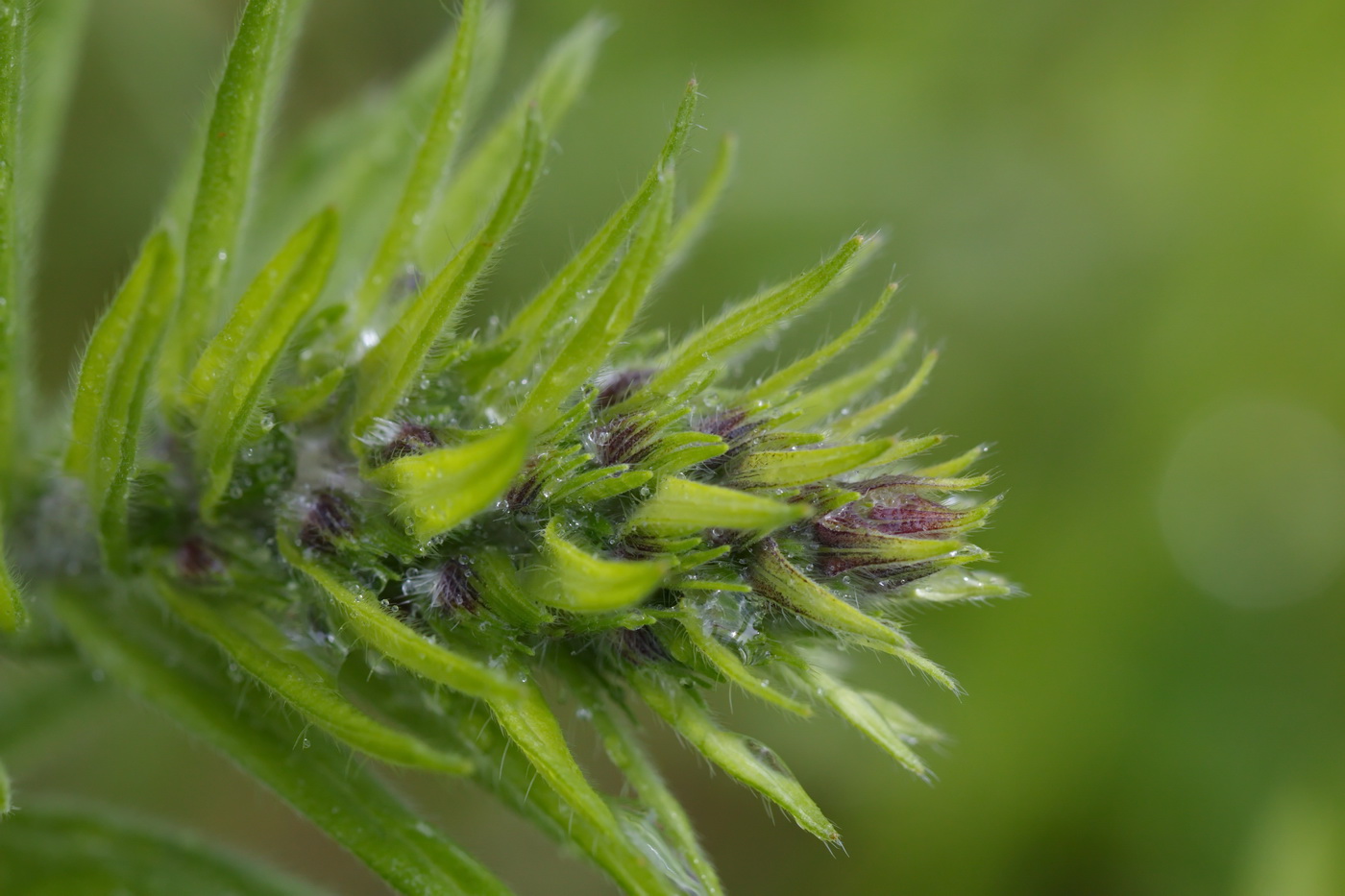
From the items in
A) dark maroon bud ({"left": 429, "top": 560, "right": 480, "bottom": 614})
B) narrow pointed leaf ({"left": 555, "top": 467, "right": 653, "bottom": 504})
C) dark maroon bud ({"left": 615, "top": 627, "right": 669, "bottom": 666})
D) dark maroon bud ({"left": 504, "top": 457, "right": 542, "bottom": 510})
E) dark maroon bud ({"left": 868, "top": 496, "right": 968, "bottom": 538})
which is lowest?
dark maroon bud ({"left": 429, "top": 560, "right": 480, "bottom": 614})

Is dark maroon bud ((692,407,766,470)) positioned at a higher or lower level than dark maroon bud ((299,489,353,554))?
higher

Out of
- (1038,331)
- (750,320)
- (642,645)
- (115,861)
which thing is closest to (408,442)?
(642,645)

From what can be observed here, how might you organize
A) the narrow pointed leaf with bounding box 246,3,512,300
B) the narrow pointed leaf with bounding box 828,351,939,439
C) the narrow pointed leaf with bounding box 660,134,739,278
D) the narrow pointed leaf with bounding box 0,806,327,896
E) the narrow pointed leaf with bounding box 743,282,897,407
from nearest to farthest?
the narrow pointed leaf with bounding box 743,282,897,407, the narrow pointed leaf with bounding box 828,351,939,439, the narrow pointed leaf with bounding box 660,134,739,278, the narrow pointed leaf with bounding box 0,806,327,896, the narrow pointed leaf with bounding box 246,3,512,300

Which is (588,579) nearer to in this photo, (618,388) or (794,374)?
(618,388)

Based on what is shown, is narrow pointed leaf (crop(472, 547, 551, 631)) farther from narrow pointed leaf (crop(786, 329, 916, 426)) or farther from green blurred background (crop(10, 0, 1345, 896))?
green blurred background (crop(10, 0, 1345, 896))

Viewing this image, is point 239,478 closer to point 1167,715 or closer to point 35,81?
point 35,81

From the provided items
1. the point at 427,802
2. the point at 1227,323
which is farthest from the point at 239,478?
the point at 1227,323

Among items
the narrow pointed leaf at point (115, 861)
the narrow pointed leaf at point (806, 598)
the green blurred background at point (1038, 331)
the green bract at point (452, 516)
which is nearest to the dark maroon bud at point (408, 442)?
the green bract at point (452, 516)

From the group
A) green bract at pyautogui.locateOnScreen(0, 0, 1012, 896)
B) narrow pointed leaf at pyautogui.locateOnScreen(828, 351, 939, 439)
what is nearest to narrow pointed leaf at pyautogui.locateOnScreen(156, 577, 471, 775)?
green bract at pyautogui.locateOnScreen(0, 0, 1012, 896)
